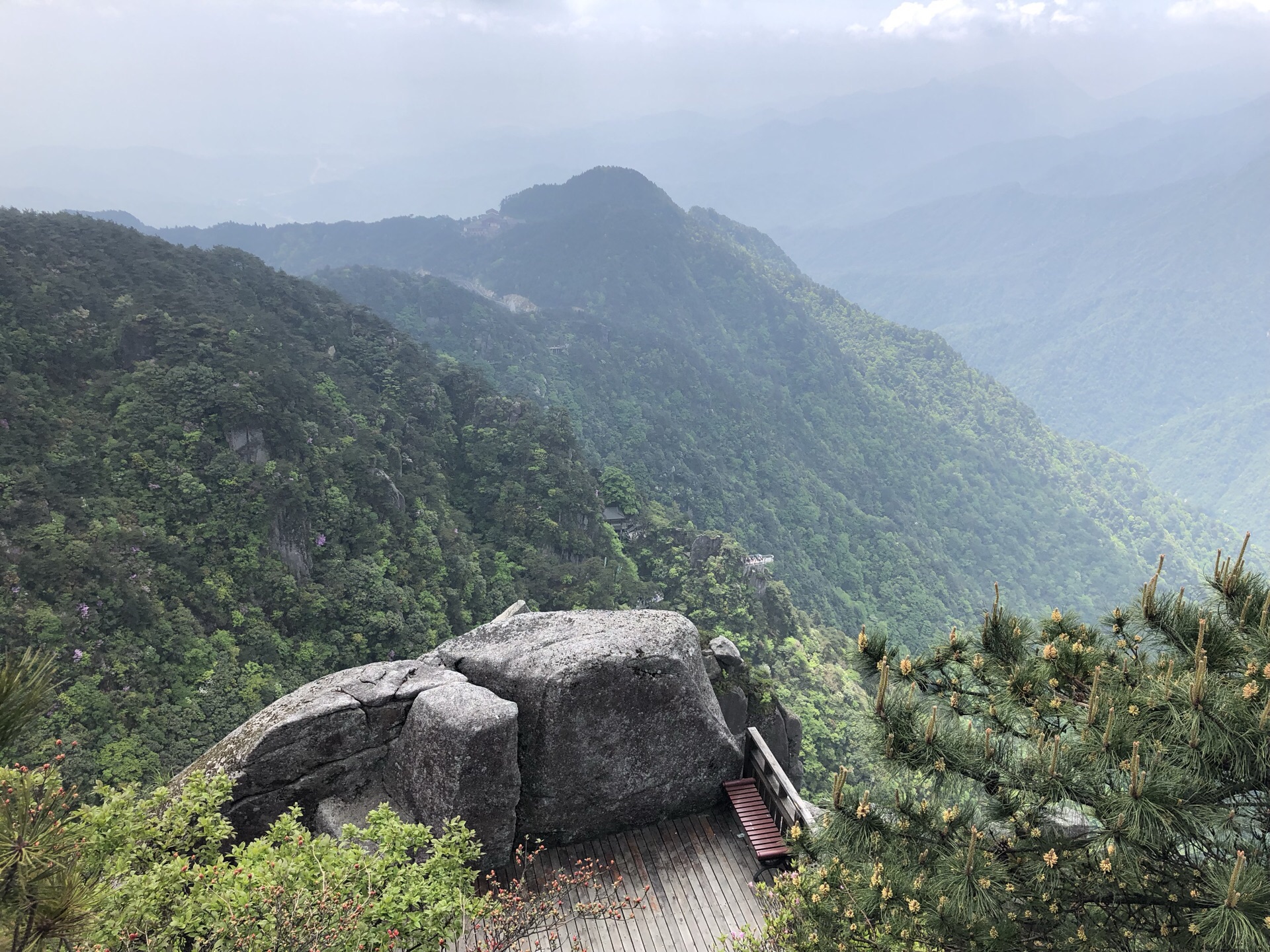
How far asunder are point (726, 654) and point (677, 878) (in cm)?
481

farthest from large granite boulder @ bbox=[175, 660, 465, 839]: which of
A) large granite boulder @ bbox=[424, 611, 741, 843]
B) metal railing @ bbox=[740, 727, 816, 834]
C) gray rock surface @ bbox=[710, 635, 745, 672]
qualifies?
gray rock surface @ bbox=[710, 635, 745, 672]

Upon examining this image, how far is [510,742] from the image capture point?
317 inches

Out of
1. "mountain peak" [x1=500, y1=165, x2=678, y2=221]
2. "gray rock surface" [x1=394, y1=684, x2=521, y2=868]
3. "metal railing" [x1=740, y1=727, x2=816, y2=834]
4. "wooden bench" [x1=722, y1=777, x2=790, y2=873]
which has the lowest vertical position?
"wooden bench" [x1=722, y1=777, x2=790, y2=873]

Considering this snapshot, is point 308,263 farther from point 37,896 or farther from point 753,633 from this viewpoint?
point 37,896

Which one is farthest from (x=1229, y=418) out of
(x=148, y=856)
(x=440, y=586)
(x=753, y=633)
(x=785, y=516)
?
(x=148, y=856)

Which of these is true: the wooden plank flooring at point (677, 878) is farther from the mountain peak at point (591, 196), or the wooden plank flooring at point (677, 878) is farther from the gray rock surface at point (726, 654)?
the mountain peak at point (591, 196)

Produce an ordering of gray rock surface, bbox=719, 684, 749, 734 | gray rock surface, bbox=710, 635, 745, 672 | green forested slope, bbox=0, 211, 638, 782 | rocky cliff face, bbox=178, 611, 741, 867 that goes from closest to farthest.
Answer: rocky cliff face, bbox=178, 611, 741, 867 < gray rock surface, bbox=719, 684, 749, 734 < gray rock surface, bbox=710, 635, 745, 672 < green forested slope, bbox=0, 211, 638, 782

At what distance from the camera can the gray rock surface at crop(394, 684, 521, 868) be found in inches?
309

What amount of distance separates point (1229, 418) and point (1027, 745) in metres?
227

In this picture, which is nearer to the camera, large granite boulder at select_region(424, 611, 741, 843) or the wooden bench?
the wooden bench

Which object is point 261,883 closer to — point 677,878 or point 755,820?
point 677,878

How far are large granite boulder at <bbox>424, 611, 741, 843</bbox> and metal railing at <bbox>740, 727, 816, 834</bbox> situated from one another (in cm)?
24

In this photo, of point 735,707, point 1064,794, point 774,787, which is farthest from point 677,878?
point 1064,794

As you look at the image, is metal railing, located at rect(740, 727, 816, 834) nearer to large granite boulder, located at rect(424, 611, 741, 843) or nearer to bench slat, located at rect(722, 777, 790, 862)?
bench slat, located at rect(722, 777, 790, 862)
